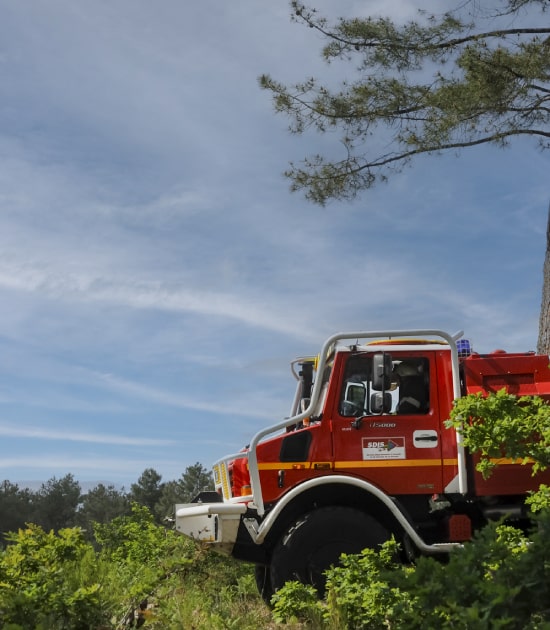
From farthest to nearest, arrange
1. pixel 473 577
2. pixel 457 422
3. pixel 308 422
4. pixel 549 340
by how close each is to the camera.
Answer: pixel 549 340
pixel 308 422
pixel 457 422
pixel 473 577

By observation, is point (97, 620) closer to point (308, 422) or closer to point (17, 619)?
point (17, 619)

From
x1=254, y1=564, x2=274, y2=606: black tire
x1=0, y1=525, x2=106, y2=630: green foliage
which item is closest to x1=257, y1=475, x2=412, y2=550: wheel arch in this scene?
x1=254, y1=564, x2=274, y2=606: black tire

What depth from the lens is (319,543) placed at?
739 centimetres

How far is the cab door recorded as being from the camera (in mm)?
7828

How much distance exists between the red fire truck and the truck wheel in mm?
11

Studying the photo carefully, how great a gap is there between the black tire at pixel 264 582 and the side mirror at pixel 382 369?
239 cm

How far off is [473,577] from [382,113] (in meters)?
10.4

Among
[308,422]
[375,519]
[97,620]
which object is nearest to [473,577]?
[97,620]

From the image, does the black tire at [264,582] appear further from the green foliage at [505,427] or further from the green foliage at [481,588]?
the green foliage at [481,588]

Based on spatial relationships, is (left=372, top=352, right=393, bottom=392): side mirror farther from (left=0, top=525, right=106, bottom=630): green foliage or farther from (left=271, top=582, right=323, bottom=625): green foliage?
(left=0, top=525, right=106, bottom=630): green foliage

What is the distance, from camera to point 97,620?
5.42 metres

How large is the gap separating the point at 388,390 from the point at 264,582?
2543 mm

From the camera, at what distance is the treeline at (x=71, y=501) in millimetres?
25359

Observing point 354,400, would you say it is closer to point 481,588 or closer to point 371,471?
point 371,471
